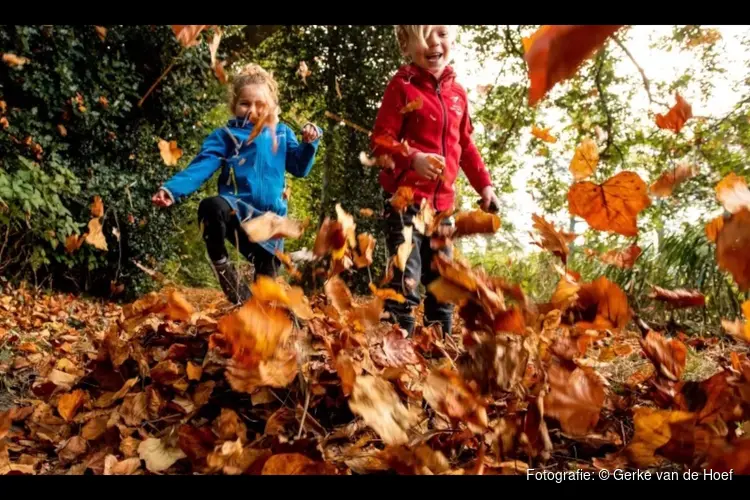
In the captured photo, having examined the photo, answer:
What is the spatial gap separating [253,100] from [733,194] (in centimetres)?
233

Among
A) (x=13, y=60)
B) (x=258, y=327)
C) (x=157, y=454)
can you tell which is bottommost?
(x=157, y=454)

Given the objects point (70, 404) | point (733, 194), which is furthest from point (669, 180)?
point (70, 404)

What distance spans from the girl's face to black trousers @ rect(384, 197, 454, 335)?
87cm

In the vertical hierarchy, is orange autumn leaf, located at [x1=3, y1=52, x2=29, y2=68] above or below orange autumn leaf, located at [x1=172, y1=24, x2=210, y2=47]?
above

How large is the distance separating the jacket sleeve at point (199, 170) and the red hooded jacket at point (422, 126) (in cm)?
85

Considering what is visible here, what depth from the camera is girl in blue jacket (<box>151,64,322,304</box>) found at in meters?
2.51

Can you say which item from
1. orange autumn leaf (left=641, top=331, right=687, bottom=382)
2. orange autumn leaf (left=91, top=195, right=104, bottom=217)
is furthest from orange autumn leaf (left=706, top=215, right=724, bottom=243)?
orange autumn leaf (left=91, top=195, right=104, bottom=217)

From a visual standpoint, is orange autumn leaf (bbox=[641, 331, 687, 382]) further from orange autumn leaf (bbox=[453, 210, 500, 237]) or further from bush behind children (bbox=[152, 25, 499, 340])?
bush behind children (bbox=[152, 25, 499, 340])

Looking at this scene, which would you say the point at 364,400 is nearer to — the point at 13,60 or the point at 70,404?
the point at 70,404

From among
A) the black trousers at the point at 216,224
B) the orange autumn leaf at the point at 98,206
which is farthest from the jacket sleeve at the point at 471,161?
the orange autumn leaf at the point at 98,206

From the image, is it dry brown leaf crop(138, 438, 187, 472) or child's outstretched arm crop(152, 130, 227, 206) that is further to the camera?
child's outstretched arm crop(152, 130, 227, 206)

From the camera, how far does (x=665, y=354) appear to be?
1.11 metres

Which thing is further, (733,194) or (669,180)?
(669,180)
